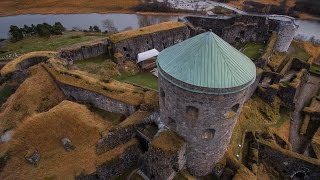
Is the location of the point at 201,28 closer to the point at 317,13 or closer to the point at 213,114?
the point at 213,114

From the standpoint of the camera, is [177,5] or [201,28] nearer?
[201,28]

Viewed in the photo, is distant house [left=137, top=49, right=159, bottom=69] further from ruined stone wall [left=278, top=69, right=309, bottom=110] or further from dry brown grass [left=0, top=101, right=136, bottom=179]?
ruined stone wall [left=278, top=69, right=309, bottom=110]

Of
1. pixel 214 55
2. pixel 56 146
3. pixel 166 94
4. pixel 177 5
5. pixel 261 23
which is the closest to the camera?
pixel 214 55

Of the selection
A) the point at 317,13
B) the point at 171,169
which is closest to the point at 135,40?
the point at 171,169

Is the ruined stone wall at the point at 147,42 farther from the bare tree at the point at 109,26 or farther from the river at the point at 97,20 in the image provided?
the river at the point at 97,20

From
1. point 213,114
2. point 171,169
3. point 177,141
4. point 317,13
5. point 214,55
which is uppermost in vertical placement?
point 214,55

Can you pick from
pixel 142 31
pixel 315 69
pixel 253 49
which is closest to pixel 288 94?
pixel 253 49

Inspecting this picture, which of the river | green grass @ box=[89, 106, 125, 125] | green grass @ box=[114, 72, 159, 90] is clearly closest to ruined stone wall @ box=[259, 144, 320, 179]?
green grass @ box=[114, 72, 159, 90]

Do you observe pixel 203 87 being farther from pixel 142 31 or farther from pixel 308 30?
pixel 308 30
